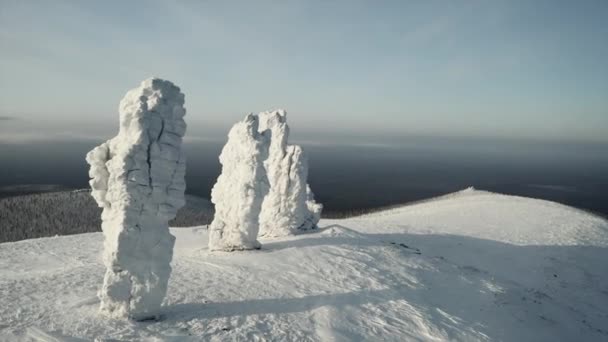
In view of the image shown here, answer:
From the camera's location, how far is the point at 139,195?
13086mm

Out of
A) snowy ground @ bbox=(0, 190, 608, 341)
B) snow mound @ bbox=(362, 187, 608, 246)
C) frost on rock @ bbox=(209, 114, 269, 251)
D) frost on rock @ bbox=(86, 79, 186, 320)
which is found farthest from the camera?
snow mound @ bbox=(362, 187, 608, 246)

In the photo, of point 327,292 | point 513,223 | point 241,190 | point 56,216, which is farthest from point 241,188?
point 56,216

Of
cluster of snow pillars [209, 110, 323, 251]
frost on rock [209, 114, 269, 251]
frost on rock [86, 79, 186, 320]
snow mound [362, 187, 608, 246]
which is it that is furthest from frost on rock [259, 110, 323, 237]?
frost on rock [86, 79, 186, 320]

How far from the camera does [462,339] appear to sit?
16109 millimetres

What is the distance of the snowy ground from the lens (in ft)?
43.7

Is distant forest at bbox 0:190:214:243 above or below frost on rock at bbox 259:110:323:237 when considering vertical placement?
below

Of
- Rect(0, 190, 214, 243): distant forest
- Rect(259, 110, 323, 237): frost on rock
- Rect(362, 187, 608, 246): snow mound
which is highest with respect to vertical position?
Rect(259, 110, 323, 237): frost on rock

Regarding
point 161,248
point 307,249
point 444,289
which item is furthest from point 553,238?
point 161,248

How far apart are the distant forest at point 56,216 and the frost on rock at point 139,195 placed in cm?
5103

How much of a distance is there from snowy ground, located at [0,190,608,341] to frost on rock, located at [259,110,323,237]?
2714 mm

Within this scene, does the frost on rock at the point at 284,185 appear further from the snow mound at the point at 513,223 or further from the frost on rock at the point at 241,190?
the snow mound at the point at 513,223

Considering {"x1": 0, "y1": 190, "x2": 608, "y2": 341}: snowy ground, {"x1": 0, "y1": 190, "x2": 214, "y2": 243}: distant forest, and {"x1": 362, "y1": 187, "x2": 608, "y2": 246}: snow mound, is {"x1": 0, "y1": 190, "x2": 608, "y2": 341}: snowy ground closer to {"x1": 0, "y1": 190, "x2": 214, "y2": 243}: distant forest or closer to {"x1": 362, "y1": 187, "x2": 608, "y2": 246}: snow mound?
{"x1": 362, "y1": 187, "x2": 608, "y2": 246}: snow mound

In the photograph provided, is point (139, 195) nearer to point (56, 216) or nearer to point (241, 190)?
point (241, 190)

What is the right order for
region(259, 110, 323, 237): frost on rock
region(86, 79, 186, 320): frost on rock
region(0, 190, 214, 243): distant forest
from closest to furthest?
region(86, 79, 186, 320): frost on rock → region(259, 110, 323, 237): frost on rock → region(0, 190, 214, 243): distant forest
